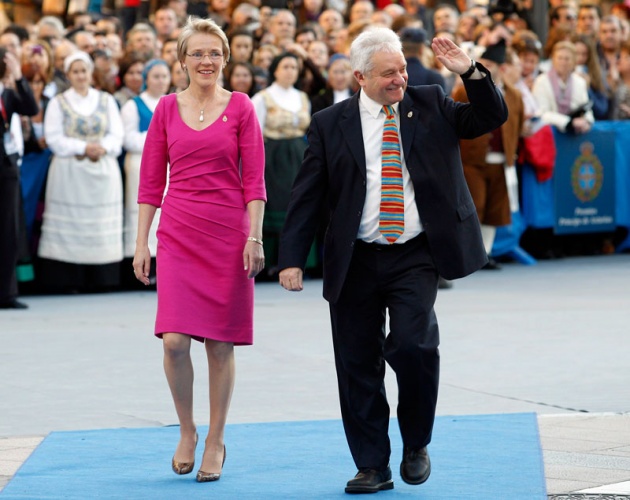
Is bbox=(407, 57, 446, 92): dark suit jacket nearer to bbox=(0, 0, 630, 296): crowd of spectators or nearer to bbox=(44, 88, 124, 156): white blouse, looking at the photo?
bbox=(0, 0, 630, 296): crowd of spectators

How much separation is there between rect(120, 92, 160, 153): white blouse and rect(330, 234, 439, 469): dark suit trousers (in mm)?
7174

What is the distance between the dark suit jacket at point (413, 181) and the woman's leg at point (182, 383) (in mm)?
612

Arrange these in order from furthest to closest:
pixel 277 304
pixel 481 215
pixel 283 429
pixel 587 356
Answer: pixel 481 215
pixel 277 304
pixel 587 356
pixel 283 429

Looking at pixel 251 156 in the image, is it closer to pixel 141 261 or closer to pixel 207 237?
pixel 207 237

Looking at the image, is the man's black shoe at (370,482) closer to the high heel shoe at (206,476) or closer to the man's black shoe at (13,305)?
the high heel shoe at (206,476)

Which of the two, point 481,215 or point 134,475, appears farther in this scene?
point 481,215

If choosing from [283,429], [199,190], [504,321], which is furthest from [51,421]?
[504,321]

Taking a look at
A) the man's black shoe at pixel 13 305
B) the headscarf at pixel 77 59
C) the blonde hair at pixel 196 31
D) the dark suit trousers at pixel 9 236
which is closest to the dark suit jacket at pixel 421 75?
the headscarf at pixel 77 59

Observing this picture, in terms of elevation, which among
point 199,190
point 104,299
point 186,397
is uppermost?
point 199,190

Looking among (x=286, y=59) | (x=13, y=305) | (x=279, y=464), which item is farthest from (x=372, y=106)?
(x=286, y=59)

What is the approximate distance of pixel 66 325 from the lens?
11.1 m

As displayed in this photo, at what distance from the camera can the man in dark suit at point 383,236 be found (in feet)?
19.0

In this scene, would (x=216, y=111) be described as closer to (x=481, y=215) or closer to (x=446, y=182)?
(x=446, y=182)

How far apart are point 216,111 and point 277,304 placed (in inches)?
239
